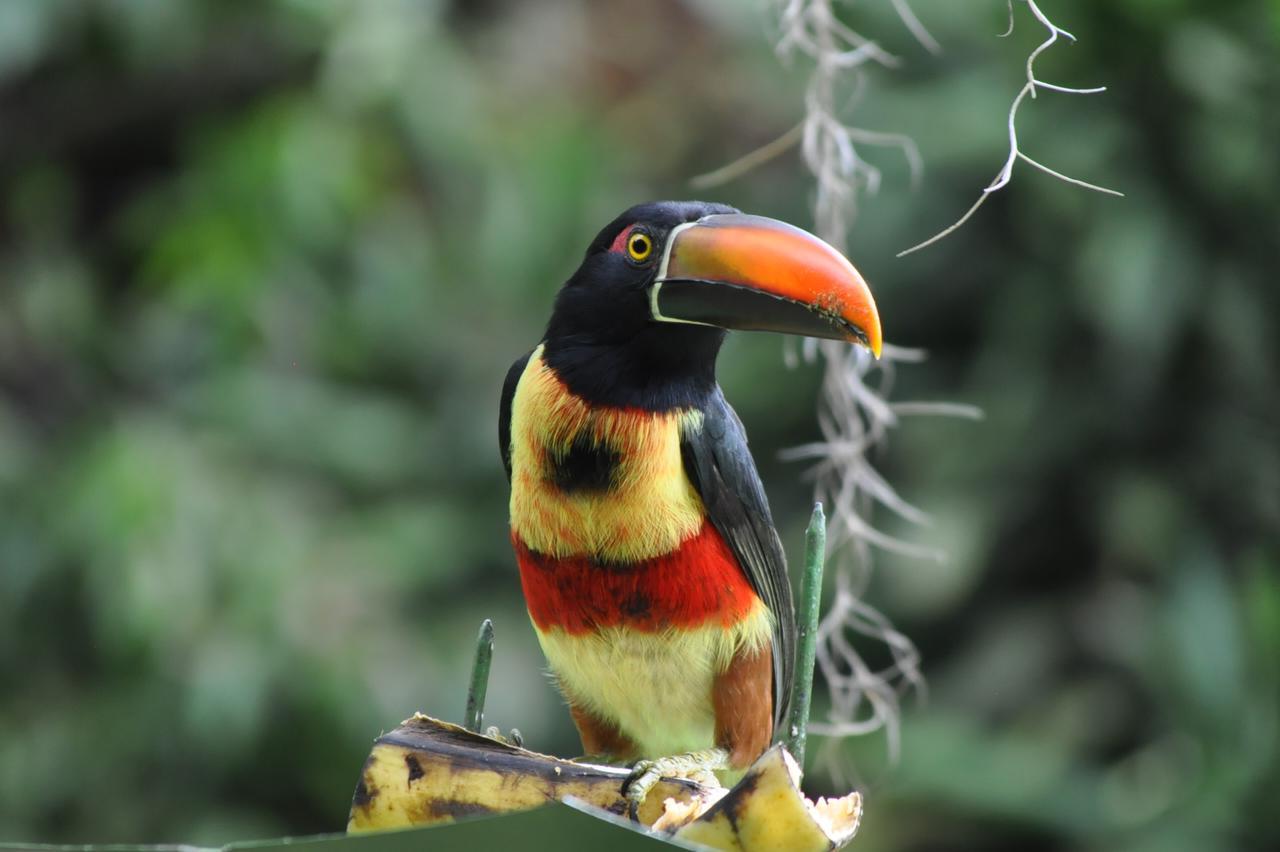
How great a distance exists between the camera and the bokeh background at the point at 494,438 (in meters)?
5.25

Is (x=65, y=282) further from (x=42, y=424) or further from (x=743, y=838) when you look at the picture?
(x=743, y=838)

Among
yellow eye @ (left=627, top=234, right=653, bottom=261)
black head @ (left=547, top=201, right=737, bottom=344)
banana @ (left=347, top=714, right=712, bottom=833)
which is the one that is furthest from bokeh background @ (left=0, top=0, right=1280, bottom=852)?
banana @ (left=347, top=714, right=712, bottom=833)

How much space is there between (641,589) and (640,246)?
496 millimetres

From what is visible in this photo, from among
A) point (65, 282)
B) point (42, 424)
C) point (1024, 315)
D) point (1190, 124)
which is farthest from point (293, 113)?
point (1190, 124)

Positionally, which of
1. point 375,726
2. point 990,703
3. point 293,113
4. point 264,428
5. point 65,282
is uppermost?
point 293,113

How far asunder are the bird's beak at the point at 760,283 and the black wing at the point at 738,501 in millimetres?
252

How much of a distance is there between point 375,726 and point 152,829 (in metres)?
0.95

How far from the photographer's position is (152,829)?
568cm

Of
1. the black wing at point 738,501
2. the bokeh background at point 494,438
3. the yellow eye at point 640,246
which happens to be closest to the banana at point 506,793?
the black wing at point 738,501

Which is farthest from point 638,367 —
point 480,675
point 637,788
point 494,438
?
point 494,438

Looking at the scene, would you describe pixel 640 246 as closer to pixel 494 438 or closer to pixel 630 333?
pixel 630 333

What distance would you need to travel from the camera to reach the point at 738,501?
2457mm

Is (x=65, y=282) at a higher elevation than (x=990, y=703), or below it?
higher

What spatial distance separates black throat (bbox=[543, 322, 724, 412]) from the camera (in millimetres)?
2330
